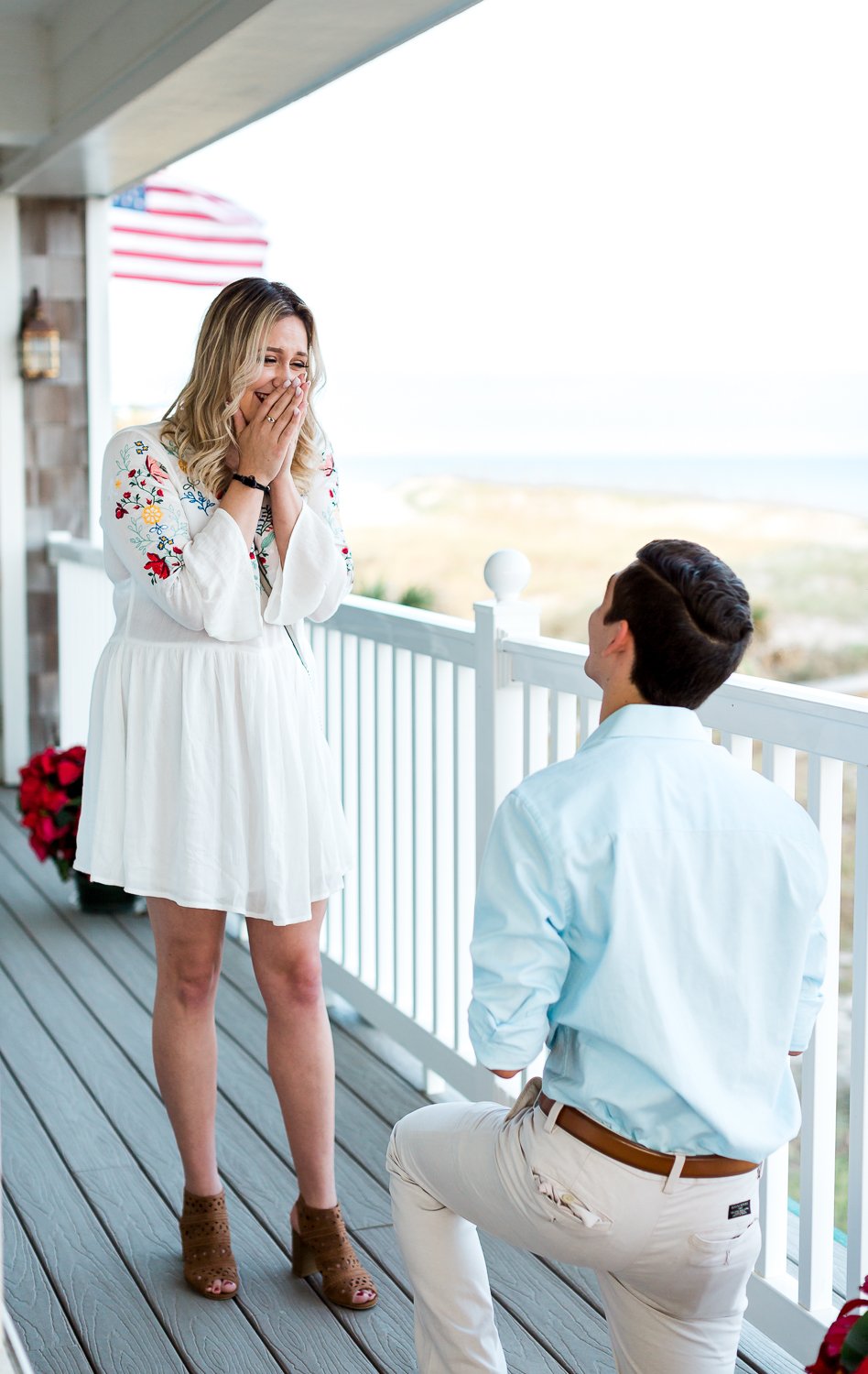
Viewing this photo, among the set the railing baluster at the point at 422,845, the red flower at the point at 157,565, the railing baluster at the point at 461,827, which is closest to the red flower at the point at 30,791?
the railing baluster at the point at 422,845

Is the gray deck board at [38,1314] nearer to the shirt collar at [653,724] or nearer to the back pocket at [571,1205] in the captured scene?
the back pocket at [571,1205]

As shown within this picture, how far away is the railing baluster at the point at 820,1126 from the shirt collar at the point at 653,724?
517 millimetres

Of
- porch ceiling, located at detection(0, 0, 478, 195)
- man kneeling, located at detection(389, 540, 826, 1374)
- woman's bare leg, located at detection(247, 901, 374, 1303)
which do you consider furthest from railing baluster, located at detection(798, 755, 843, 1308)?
porch ceiling, located at detection(0, 0, 478, 195)

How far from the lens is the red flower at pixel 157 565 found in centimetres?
221

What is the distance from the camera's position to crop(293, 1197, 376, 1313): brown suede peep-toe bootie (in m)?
2.42

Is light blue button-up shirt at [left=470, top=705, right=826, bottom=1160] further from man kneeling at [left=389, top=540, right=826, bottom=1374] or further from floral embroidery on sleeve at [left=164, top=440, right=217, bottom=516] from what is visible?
floral embroidery on sleeve at [left=164, top=440, right=217, bottom=516]

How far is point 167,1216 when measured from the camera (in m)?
2.75

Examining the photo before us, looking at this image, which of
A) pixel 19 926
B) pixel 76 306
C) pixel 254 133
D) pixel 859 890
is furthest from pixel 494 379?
pixel 859 890

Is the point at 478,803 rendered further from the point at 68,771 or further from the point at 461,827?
the point at 68,771

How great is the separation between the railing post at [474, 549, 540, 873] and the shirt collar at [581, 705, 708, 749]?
121cm

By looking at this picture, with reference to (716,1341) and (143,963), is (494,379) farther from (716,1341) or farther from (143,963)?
(716,1341)

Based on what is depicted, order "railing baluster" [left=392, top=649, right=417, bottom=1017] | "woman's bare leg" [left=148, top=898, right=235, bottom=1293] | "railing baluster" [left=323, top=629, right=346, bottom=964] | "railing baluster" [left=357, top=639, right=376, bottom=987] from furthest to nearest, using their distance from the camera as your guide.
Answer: "railing baluster" [left=323, top=629, right=346, bottom=964] → "railing baluster" [left=357, top=639, right=376, bottom=987] → "railing baluster" [left=392, top=649, right=417, bottom=1017] → "woman's bare leg" [left=148, top=898, right=235, bottom=1293]

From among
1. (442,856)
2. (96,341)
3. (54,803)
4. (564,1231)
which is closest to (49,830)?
(54,803)

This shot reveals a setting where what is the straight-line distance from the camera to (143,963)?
425 centimetres
